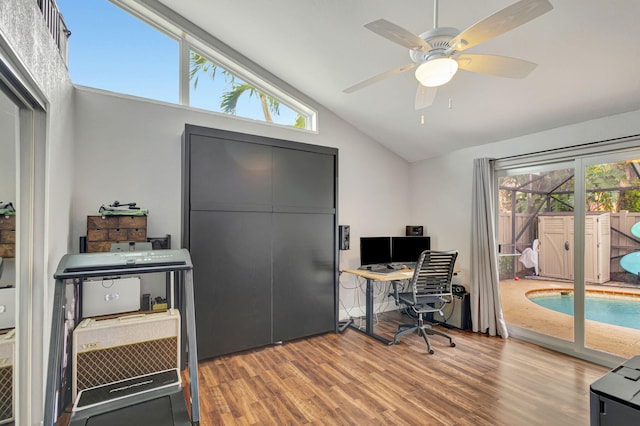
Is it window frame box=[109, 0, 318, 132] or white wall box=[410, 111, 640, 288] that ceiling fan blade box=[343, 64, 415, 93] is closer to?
window frame box=[109, 0, 318, 132]

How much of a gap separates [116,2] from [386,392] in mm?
4488

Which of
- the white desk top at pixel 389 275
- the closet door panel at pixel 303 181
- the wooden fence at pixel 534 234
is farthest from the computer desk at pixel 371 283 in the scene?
the wooden fence at pixel 534 234

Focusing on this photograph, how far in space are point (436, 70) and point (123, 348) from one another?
293 centimetres

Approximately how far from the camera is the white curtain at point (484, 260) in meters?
3.79

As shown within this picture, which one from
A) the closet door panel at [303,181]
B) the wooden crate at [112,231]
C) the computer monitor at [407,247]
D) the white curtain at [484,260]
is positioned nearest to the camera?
the wooden crate at [112,231]

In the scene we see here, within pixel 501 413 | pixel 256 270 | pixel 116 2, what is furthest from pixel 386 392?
pixel 116 2

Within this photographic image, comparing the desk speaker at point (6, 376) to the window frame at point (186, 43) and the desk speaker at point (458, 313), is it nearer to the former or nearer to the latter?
the window frame at point (186, 43)

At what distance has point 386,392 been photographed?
2518 mm

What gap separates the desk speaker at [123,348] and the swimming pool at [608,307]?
397cm

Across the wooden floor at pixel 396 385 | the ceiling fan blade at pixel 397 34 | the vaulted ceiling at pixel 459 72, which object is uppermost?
the vaulted ceiling at pixel 459 72

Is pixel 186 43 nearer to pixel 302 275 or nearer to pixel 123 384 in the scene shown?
pixel 302 275

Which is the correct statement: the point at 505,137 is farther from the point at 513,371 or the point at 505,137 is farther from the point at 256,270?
the point at 256,270

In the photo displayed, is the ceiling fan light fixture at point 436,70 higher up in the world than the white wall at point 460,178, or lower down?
higher up

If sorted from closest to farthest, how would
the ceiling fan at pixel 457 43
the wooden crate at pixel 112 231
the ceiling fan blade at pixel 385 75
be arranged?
the ceiling fan at pixel 457 43 → the ceiling fan blade at pixel 385 75 → the wooden crate at pixel 112 231
